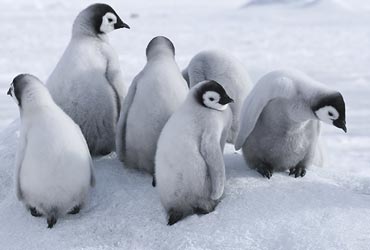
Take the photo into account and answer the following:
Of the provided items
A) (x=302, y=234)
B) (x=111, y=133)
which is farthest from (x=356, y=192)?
(x=111, y=133)

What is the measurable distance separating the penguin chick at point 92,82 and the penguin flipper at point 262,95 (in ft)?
2.06

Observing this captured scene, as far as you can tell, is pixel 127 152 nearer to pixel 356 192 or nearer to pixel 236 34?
pixel 356 192

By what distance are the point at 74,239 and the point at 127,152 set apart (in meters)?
0.56

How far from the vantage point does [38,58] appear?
30.3 ft

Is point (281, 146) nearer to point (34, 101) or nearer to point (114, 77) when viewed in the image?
point (114, 77)

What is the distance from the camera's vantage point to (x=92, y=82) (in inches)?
109

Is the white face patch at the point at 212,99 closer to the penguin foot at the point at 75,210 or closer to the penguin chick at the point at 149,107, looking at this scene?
the penguin chick at the point at 149,107

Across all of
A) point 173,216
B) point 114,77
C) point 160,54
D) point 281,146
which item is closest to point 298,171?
point 281,146

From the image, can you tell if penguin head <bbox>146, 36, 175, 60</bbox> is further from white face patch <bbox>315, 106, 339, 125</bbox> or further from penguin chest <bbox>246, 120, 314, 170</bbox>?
white face patch <bbox>315, 106, 339, 125</bbox>

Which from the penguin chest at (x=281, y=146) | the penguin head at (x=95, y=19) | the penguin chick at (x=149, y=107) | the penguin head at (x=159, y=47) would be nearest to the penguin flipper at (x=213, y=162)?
the penguin chick at (x=149, y=107)

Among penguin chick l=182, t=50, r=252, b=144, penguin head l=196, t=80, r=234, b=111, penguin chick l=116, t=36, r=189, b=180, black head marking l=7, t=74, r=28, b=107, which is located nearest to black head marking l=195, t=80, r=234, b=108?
penguin head l=196, t=80, r=234, b=111

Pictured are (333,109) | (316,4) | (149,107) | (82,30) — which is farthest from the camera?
(316,4)

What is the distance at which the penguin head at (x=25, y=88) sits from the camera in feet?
7.75

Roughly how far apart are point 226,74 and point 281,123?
2.32 ft
